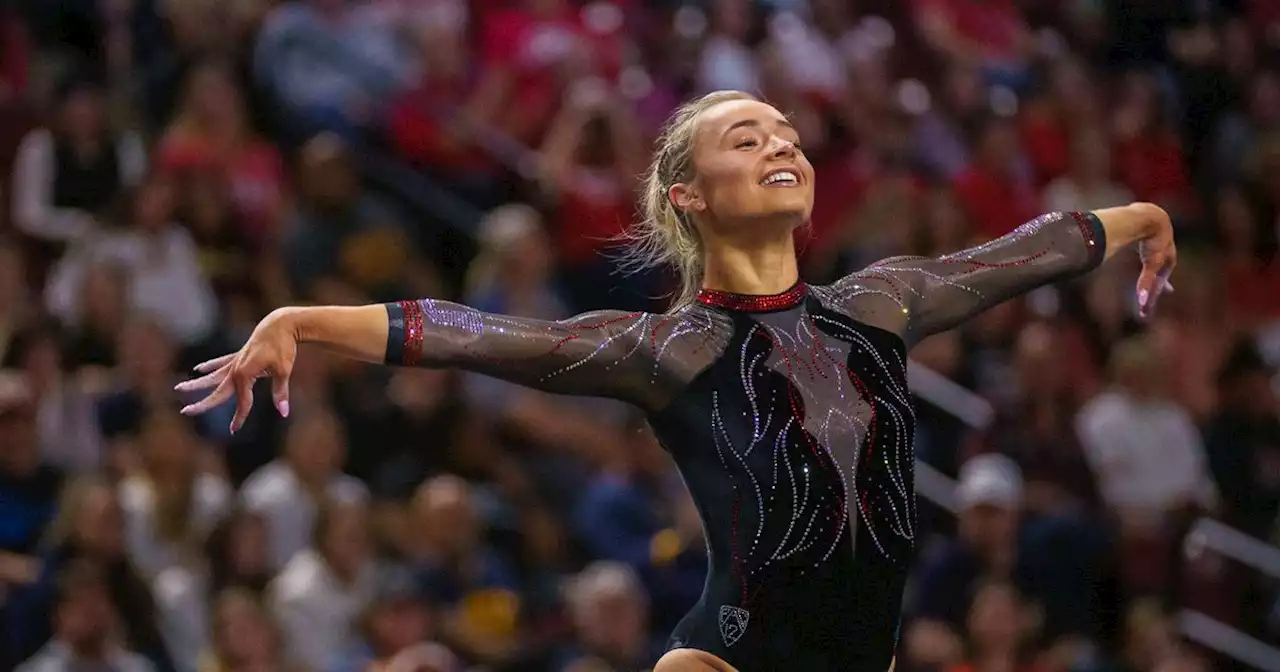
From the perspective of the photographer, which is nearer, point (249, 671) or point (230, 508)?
point (249, 671)

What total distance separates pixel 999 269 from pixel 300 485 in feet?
11.0

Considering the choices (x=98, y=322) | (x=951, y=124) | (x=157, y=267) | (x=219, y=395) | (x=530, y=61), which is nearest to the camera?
(x=219, y=395)

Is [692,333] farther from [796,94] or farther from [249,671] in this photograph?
[796,94]

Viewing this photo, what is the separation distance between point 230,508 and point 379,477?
2.24 ft

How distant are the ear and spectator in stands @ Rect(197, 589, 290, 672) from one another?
Answer: 100 inches

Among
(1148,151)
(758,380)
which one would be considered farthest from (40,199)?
(1148,151)

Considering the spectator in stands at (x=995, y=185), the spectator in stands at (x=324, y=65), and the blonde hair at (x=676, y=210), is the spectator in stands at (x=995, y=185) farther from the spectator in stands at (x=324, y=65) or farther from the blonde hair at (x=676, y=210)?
the blonde hair at (x=676, y=210)

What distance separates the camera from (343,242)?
7.57 meters

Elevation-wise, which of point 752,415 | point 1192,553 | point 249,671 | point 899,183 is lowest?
point 249,671

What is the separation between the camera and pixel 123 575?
596cm

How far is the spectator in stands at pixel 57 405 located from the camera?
6.55 m

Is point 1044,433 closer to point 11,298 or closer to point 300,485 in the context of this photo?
point 300,485

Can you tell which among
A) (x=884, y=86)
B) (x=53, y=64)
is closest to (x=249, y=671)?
(x=53, y=64)

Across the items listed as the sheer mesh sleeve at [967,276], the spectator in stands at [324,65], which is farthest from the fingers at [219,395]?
the spectator in stands at [324,65]
